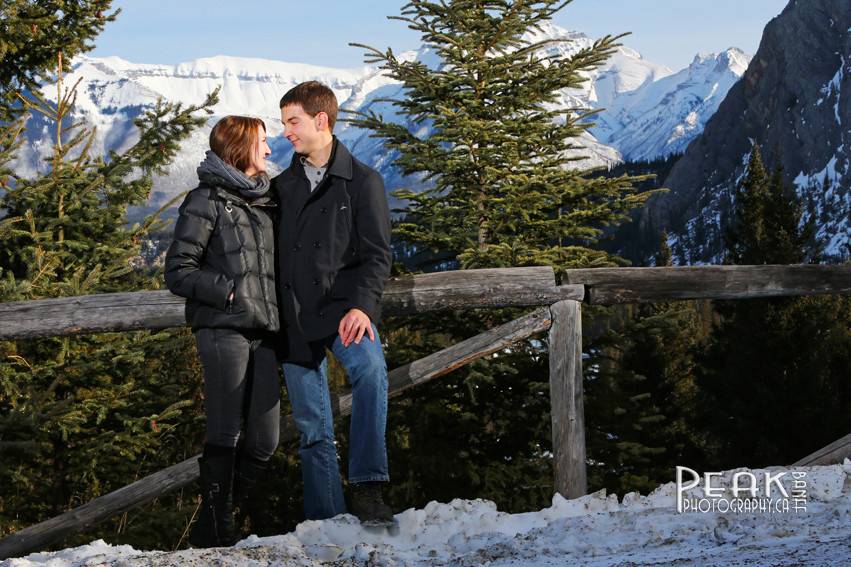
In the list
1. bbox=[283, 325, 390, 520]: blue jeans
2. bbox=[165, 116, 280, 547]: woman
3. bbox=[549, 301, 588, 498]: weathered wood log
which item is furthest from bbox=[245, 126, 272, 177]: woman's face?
bbox=[549, 301, 588, 498]: weathered wood log

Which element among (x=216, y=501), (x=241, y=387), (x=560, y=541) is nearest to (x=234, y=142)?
(x=241, y=387)

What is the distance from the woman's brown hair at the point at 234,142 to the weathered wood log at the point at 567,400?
1.99 m

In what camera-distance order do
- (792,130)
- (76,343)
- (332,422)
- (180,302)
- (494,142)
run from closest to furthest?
1. (332,422)
2. (180,302)
3. (76,343)
4. (494,142)
5. (792,130)

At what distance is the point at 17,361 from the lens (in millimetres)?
6852

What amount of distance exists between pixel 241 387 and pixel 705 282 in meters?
2.90

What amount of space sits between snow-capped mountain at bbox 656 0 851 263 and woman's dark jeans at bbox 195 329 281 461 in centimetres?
16973

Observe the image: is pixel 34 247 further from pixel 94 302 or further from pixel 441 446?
pixel 441 446

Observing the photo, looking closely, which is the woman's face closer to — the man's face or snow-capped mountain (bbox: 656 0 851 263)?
the man's face

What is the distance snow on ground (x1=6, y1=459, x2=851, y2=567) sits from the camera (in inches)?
130

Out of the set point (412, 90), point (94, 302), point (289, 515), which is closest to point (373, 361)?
point (94, 302)

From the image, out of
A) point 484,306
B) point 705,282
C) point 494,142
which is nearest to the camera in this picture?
point 484,306

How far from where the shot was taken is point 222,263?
3.91 meters

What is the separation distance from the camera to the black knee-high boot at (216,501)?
391 cm

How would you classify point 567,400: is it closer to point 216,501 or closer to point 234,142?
point 216,501
